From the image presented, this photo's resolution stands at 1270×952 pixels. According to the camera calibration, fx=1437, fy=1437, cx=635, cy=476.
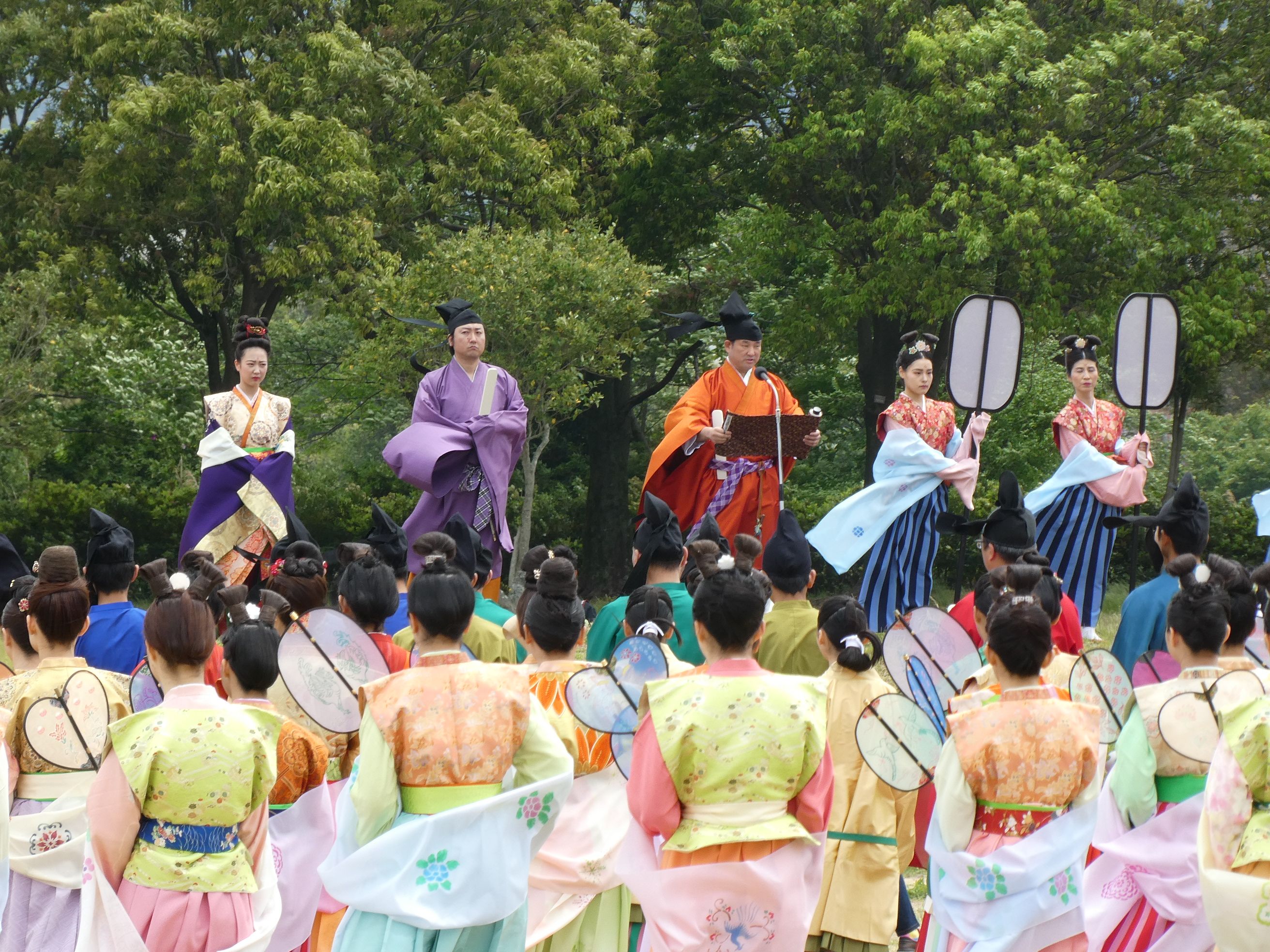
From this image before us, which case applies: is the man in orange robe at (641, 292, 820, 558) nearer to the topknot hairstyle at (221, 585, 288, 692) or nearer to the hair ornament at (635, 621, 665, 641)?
the hair ornament at (635, 621, 665, 641)

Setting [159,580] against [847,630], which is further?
[847,630]

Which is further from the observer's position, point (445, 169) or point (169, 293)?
point (169, 293)

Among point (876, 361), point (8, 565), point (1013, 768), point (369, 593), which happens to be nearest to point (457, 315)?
point (8, 565)

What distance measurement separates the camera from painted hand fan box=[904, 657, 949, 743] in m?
3.98

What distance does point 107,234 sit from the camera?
13516 mm

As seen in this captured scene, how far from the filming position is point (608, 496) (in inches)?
570

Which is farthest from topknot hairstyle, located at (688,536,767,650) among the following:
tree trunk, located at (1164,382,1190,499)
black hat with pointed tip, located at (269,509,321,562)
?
tree trunk, located at (1164,382,1190,499)

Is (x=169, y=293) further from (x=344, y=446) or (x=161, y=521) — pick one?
(x=344, y=446)

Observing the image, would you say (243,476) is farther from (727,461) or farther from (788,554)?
(788,554)

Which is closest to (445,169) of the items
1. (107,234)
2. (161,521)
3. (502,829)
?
(107,234)

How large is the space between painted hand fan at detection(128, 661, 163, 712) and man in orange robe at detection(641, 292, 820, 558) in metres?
4.52

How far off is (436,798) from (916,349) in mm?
5180

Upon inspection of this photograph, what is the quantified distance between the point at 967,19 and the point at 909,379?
5983 millimetres

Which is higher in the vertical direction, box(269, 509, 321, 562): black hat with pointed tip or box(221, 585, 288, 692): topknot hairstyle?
box(221, 585, 288, 692): topknot hairstyle
